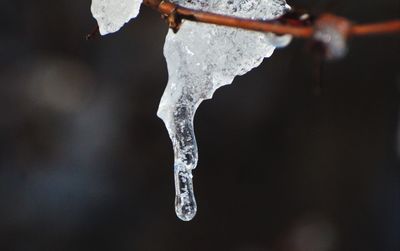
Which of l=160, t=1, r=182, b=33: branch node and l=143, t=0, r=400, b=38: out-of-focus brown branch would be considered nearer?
l=143, t=0, r=400, b=38: out-of-focus brown branch

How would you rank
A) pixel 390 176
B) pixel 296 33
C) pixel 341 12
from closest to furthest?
pixel 296 33
pixel 341 12
pixel 390 176

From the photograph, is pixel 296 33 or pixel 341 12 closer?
pixel 296 33

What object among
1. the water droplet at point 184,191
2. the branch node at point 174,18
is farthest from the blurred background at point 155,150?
the branch node at point 174,18

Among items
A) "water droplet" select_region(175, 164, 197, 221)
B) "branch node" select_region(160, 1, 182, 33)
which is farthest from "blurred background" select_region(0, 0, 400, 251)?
"branch node" select_region(160, 1, 182, 33)

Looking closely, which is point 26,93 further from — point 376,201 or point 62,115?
point 376,201

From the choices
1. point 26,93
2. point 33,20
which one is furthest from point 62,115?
point 33,20

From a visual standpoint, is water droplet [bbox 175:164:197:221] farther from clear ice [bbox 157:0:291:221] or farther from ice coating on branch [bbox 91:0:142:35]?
ice coating on branch [bbox 91:0:142:35]

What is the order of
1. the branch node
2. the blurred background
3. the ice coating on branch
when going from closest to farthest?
the branch node
the ice coating on branch
the blurred background
